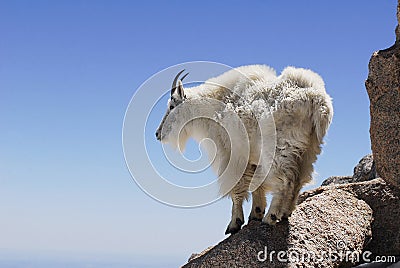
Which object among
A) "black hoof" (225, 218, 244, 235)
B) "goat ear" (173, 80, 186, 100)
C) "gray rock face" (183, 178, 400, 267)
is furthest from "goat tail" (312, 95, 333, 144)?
"goat ear" (173, 80, 186, 100)

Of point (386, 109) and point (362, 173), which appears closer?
point (386, 109)

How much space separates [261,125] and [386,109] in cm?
180

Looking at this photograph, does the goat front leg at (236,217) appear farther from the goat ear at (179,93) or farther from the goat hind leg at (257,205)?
the goat ear at (179,93)

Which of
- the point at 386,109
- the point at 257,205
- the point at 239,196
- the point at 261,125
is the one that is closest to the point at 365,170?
the point at 257,205

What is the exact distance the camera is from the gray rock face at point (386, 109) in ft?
20.6

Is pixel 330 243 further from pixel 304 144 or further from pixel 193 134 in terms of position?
pixel 193 134

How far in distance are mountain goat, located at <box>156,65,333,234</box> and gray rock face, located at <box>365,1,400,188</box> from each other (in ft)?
3.07

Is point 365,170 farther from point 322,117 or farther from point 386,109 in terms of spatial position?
point 386,109

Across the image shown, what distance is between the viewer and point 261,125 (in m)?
7.57

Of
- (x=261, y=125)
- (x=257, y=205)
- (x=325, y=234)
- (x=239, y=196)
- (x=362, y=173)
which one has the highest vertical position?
(x=362, y=173)

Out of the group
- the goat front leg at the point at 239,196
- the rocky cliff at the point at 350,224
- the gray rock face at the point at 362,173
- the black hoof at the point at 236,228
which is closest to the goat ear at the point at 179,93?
the goat front leg at the point at 239,196

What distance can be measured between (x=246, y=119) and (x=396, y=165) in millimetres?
2292

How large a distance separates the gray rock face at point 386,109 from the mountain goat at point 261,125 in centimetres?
93

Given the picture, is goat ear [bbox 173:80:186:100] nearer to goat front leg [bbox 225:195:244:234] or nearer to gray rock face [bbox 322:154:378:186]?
goat front leg [bbox 225:195:244:234]
